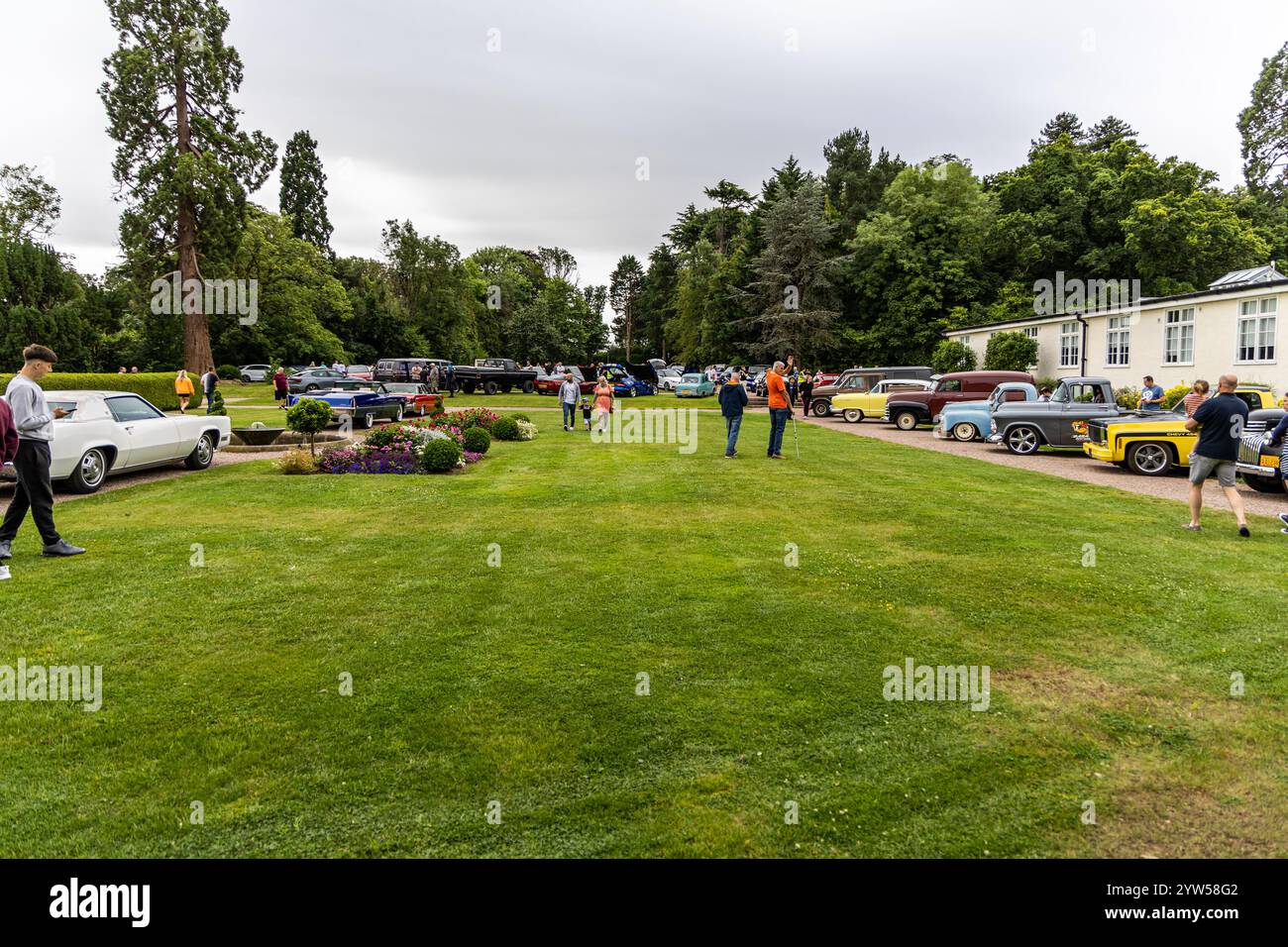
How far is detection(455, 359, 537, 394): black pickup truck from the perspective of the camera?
145 feet

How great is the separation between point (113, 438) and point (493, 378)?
106ft

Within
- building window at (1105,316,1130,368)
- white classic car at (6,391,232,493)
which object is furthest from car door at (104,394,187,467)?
building window at (1105,316,1130,368)

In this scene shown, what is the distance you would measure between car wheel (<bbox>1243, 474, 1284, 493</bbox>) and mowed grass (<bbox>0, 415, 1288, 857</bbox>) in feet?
13.0

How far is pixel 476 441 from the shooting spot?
1681 centimetres

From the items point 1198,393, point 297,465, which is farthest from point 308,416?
point 1198,393

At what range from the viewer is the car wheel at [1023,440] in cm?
1847

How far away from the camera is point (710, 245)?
225 feet

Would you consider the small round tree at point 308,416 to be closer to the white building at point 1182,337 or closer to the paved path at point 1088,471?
the paved path at point 1088,471

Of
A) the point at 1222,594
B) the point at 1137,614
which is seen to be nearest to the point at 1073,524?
the point at 1222,594

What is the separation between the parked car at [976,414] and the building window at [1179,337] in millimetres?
8005

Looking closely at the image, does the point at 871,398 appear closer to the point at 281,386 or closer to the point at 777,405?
the point at 777,405

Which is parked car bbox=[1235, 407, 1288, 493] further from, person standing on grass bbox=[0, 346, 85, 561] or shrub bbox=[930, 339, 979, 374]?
shrub bbox=[930, 339, 979, 374]

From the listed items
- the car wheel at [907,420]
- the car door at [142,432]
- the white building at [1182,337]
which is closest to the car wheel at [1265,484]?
the white building at [1182,337]
